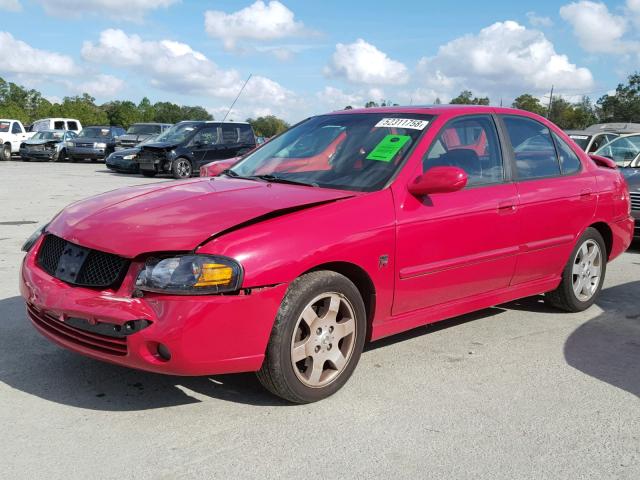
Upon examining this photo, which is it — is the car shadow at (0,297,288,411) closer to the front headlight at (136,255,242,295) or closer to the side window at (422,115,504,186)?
the front headlight at (136,255,242,295)

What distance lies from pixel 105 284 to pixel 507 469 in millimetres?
2071

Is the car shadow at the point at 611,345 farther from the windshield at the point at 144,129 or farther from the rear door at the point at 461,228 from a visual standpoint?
the windshield at the point at 144,129

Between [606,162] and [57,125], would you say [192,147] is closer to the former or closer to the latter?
[606,162]

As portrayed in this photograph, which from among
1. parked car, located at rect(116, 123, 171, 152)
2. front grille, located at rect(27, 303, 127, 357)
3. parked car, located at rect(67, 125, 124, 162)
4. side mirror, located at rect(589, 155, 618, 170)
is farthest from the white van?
front grille, located at rect(27, 303, 127, 357)

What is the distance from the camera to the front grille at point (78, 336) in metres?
3.36

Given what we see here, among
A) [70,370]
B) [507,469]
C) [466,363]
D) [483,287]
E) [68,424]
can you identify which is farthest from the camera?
[483,287]

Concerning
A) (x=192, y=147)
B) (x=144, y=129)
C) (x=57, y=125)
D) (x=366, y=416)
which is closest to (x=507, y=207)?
(x=366, y=416)

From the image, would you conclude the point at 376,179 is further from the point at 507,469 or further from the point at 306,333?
the point at 507,469

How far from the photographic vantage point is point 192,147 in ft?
65.9

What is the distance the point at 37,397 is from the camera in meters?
3.65

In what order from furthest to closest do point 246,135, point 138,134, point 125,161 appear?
point 138,134, point 125,161, point 246,135

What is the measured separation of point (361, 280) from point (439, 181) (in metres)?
0.75

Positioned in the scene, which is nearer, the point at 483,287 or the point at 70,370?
the point at 70,370

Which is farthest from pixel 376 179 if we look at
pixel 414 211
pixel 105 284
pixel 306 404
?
pixel 105 284
